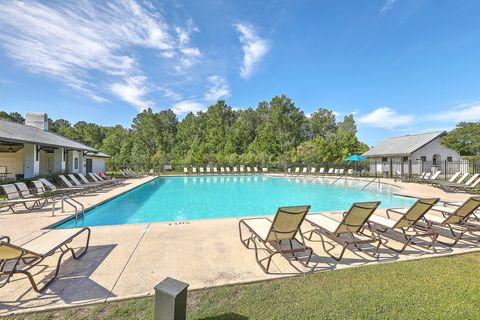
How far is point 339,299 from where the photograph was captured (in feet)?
8.50

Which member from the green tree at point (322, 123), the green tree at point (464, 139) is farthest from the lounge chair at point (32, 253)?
the green tree at point (322, 123)

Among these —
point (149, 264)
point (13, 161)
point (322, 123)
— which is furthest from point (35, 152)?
point (322, 123)

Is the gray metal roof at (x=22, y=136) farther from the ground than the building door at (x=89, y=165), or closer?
farther from the ground

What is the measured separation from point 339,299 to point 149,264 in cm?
261

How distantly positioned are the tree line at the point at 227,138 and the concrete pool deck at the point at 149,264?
25015mm

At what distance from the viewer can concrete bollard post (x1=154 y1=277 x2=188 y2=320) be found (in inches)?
74.8

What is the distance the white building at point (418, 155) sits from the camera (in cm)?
2267

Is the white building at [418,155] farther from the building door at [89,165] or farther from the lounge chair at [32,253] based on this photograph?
the building door at [89,165]

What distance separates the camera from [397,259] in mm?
3736

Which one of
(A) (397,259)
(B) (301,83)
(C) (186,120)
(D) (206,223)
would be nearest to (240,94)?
(B) (301,83)

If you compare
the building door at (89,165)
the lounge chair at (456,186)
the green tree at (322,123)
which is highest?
the green tree at (322,123)

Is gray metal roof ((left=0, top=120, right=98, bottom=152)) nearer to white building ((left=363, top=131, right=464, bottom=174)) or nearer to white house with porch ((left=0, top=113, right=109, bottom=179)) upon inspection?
white house with porch ((left=0, top=113, right=109, bottom=179))

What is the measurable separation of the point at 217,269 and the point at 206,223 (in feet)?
8.49

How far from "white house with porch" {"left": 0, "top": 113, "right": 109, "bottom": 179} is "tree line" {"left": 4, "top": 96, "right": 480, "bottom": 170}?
1074 cm
